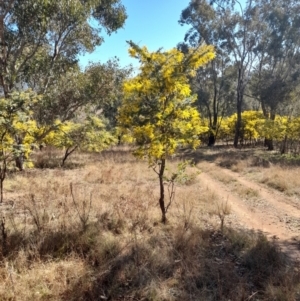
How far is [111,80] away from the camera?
1308cm

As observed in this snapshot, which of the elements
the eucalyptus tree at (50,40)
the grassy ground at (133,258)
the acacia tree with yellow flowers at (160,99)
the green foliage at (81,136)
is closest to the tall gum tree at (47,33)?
the eucalyptus tree at (50,40)

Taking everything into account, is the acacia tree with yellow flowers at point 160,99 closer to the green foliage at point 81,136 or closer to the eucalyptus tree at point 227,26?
the green foliage at point 81,136

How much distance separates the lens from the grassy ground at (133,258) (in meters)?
3.90

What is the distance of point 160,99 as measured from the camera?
18.1 ft

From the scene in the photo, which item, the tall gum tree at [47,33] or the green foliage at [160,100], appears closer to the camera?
the green foliage at [160,100]

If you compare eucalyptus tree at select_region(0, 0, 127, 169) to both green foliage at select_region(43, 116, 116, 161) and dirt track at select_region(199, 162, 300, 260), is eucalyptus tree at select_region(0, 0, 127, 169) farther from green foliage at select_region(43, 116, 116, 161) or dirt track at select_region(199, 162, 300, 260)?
dirt track at select_region(199, 162, 300, 260)

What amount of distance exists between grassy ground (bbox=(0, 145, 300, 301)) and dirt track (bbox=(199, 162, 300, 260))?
2.07ft

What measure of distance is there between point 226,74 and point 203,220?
26242mm

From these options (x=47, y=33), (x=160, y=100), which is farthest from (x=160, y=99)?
(x=47, y=33)

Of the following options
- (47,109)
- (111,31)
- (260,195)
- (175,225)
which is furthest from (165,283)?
(47,109)

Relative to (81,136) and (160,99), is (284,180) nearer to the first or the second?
(160,99)

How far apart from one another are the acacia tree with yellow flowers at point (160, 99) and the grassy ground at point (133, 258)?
1664mm

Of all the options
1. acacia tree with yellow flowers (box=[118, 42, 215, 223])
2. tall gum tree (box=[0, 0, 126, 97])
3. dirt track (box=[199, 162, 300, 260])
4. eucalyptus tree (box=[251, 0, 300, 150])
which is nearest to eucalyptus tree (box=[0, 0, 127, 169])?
tall gum tree (box=[0, 0, 126, 97])

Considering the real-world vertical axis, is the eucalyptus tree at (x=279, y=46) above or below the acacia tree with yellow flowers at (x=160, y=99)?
above
